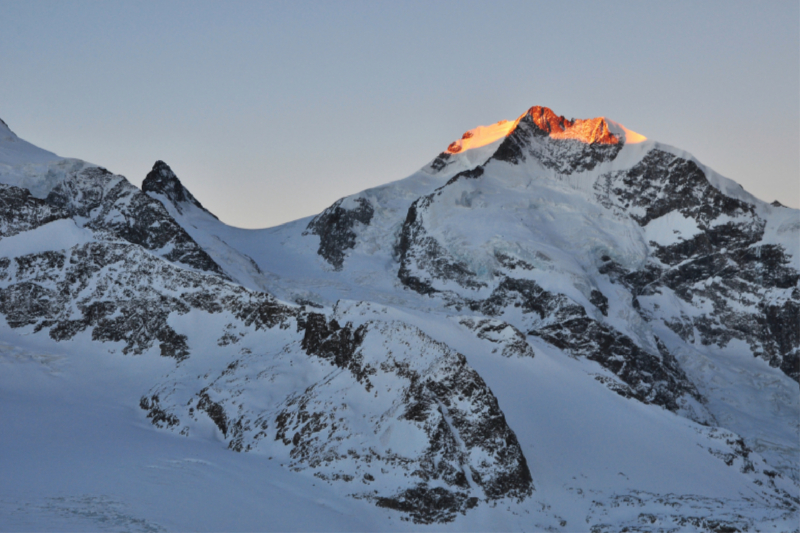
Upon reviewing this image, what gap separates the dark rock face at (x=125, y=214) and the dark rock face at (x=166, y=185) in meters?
33.4

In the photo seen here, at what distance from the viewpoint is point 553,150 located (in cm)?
19388

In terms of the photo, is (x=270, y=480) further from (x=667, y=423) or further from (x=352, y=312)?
(x=667, y=423)

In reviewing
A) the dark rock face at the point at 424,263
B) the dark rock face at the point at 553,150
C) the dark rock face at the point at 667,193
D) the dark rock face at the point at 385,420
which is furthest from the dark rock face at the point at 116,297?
the dark rock face at the point at 667,193

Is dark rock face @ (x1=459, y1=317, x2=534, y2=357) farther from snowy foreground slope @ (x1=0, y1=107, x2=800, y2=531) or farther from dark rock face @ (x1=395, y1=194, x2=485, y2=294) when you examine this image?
dark rock face @ (x1=395, y1=194, x2=485, y2=294)

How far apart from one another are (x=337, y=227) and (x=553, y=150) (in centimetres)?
5986

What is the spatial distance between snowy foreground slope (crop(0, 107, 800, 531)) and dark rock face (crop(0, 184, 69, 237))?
25 cm

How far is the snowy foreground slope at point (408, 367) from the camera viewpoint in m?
57.7

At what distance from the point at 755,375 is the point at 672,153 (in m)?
65.8

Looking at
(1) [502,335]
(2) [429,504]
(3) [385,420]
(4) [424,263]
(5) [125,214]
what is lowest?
(2) [429,504]

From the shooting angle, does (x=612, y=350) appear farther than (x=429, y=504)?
Yes

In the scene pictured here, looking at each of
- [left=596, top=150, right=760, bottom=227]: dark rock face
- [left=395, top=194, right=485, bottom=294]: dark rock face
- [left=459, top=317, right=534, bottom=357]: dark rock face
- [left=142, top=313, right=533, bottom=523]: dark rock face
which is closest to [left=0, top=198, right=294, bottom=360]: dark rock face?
[left=142, top=313, right=533, bottom=523]: dark rock face

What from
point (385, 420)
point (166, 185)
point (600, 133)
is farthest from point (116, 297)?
point (600, 133)

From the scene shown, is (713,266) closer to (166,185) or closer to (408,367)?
(408,367)

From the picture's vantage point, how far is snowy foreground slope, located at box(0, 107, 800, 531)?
57688 millimetres
